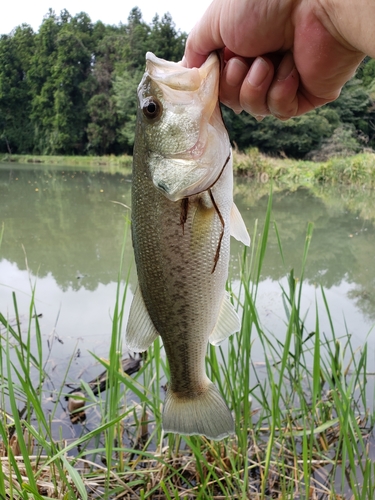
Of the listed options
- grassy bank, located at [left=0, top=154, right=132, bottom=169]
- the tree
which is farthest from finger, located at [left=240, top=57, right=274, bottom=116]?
the tree

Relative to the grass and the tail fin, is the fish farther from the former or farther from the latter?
the grass

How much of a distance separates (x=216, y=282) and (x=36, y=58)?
44.0 meters

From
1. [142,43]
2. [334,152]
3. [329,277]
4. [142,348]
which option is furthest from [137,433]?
[142,43]

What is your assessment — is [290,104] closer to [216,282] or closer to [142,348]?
[216,282]

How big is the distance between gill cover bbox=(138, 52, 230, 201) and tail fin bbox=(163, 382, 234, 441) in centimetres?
67

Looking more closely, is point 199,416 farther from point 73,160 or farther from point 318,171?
point 73,160

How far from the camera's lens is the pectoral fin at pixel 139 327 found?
1.32m

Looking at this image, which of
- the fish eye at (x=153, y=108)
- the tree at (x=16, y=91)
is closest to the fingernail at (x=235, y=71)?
the fish eye at (x=153, y=108)

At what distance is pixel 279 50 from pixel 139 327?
1.04 metres

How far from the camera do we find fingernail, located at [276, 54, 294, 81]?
1.40m

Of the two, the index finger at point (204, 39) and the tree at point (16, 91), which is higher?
the tree at point (16, 91)

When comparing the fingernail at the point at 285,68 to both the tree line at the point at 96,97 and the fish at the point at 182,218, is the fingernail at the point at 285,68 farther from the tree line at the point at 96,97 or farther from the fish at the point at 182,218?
the tree line at the point at 96,97

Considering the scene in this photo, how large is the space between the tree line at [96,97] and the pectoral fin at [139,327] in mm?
29090

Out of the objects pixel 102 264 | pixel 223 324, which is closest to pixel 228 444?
pixel 223 324
